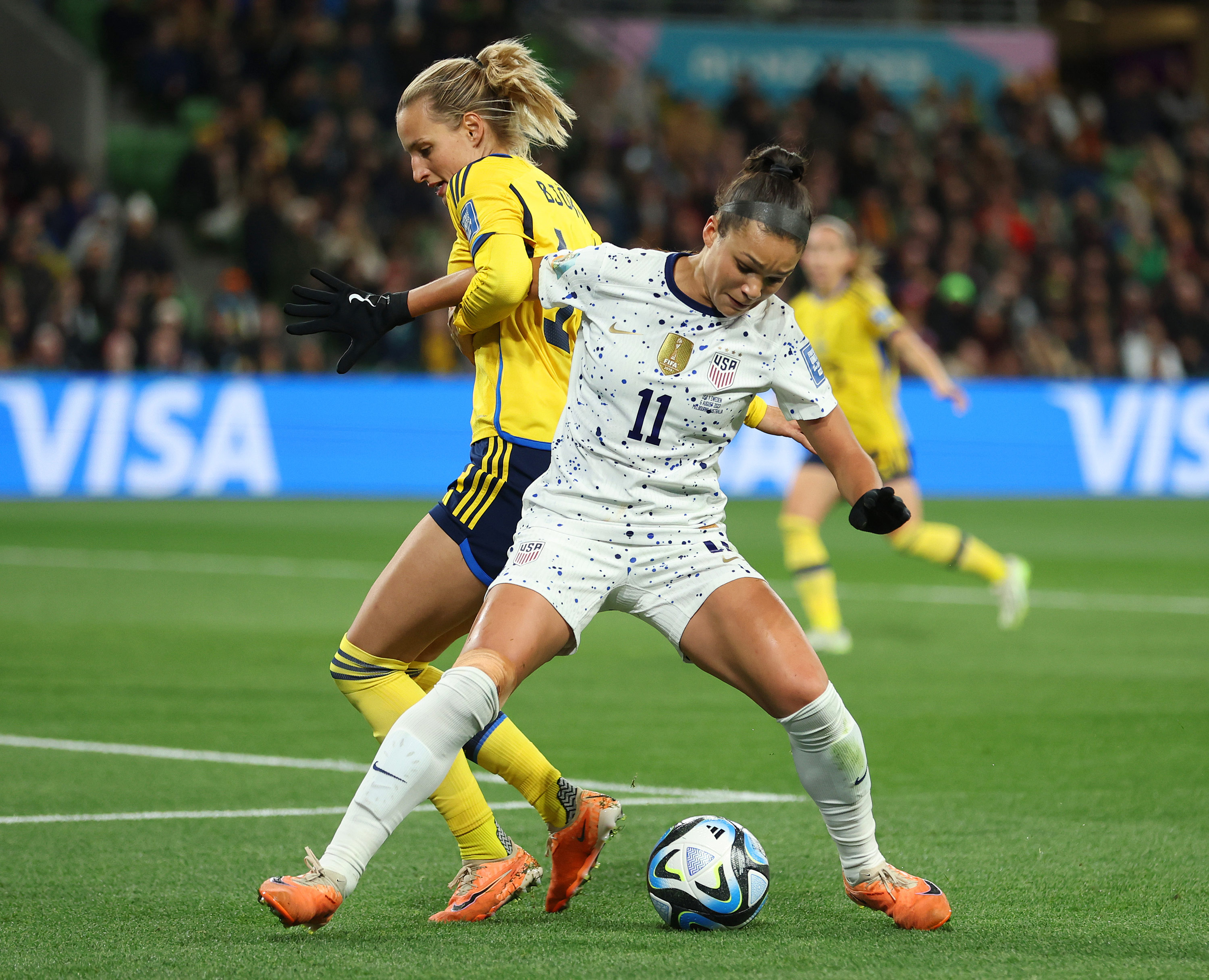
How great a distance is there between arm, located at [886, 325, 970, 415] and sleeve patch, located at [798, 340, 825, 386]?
5582 mm

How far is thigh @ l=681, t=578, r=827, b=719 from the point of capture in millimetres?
4332

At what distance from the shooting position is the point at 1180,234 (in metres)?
25.9

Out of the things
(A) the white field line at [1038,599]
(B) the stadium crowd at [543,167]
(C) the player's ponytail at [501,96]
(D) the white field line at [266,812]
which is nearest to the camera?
(C) the player's ponytail at [501,96]

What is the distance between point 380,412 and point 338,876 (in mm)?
15405

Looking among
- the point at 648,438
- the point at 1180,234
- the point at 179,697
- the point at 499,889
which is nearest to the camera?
the point at 648,438

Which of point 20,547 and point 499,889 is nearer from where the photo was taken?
point 499,889

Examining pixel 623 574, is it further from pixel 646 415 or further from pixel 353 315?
pixel 353 315

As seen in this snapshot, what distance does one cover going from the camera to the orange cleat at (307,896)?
397 centimetres

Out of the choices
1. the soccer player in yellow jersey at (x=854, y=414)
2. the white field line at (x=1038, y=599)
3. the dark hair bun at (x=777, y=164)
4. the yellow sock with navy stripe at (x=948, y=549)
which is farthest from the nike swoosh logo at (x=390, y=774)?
the white field line at (x=1038, y=599)

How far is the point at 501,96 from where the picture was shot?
4.98m

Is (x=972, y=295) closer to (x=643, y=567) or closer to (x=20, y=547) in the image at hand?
(x=20, y=547)

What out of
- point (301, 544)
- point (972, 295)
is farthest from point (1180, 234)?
point (301, 544)

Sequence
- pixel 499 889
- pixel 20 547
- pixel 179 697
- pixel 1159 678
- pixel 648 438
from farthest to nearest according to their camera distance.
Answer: pixel 20 547
pixel 1159 678
pixel 179 697
pixel 499 889
pixel 648 438

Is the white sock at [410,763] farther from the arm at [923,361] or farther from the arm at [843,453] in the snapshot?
the arm at [923,361]
